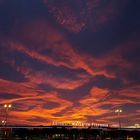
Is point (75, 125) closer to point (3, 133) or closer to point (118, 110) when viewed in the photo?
point (3, 133)

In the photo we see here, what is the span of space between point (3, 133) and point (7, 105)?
71139mm

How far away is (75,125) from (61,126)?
9662 mm

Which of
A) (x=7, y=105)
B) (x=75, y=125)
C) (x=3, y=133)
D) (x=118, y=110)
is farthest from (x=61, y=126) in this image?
(x=7, y=105)

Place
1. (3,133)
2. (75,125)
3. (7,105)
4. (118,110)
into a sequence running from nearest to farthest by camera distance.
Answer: (7,105), (118,110), (3,133), (75,125)

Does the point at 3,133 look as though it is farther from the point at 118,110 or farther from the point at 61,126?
the point at 118,110

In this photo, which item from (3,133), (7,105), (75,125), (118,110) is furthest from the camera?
(75,125)

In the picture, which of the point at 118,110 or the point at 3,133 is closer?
the point at 118,110

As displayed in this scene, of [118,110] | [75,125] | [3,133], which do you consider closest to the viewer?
[118,110]

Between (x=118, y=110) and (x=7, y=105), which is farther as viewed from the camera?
(x=118, y=110)

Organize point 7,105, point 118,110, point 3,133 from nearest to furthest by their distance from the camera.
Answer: point 7,105, point 118,110, point 3,133

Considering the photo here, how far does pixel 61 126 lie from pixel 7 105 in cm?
9018

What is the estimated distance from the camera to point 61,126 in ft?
656

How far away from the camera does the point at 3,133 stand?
17975 cm

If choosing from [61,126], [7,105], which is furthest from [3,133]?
[7,105]
